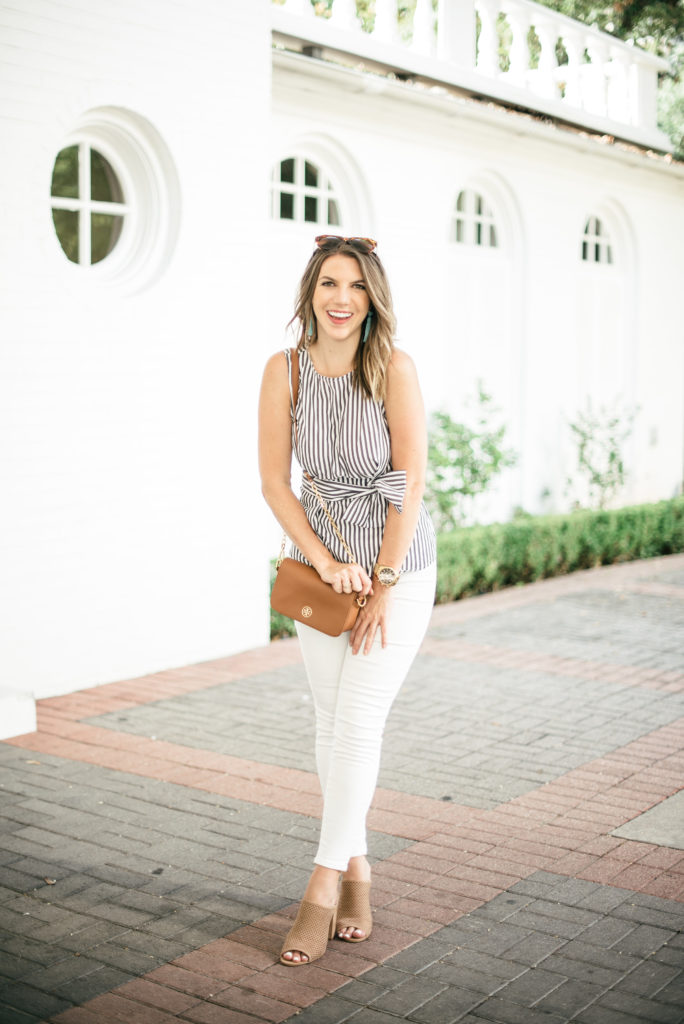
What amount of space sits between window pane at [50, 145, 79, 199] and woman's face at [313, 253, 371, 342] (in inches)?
151

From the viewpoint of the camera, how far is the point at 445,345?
11.2 m

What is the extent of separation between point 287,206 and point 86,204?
104 inches

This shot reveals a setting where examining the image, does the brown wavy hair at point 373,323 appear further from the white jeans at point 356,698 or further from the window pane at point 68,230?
the window pane at point 68,230

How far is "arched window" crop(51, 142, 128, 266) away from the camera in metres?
6.92

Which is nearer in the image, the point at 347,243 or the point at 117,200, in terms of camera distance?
the point at 347,243

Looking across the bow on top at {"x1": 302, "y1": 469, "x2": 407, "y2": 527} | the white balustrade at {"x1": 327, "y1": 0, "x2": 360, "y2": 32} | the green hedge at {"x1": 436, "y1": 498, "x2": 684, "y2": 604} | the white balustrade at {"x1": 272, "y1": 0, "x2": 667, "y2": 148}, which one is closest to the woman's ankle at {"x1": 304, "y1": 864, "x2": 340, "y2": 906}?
the bow on top at {"x1": 302, "y1": 469, "x2": 407, "y2": 527}

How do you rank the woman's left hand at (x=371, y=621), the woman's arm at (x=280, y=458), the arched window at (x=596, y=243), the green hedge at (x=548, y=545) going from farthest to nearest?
the arched window at (x=596, y=243)
the green hedge at (x=548, y=545)
the woman's arm at (x=280, y=458)
the woman's left hand at (x=371, y=621)

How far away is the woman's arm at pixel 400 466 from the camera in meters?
3.54

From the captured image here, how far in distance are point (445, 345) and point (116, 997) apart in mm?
8510

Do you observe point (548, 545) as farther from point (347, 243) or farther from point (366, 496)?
point (347, 243)

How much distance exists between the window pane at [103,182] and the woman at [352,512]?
12.9 feet

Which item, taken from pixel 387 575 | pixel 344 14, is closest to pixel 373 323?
pixel 387 575

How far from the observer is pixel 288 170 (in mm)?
9383

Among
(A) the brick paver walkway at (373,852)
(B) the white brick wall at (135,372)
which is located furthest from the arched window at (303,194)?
(A) the brick paver walkway at (373,852)
